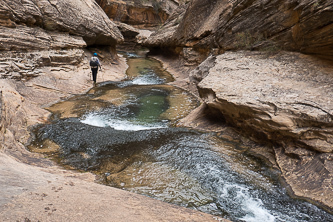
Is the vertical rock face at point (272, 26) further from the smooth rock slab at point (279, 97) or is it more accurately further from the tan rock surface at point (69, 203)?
the tan rock surface at point (69, 203)

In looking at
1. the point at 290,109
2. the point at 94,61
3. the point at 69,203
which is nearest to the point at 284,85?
the point at 290,109

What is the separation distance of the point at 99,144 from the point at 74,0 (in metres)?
12.4

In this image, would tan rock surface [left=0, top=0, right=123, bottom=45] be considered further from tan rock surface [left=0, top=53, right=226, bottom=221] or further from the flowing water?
tan rock surface [left=0, top=53, right=226, bottom=221]

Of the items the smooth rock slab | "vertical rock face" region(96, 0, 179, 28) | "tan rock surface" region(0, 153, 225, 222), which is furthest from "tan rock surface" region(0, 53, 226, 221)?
"vertical rock face" region(96, 0, 179, 28)

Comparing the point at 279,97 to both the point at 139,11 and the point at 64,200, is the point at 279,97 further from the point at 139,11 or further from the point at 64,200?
the point at 139,11

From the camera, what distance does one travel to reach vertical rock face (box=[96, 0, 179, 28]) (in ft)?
104

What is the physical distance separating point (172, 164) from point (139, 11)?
3442 centimetres

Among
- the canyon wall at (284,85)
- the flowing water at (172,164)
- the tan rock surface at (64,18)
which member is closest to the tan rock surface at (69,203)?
the flowing water at (172,164)

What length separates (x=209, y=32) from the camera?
581 inches

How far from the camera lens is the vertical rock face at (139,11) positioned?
3173cm

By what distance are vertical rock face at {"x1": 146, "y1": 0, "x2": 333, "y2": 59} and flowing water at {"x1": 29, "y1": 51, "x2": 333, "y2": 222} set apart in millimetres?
4016

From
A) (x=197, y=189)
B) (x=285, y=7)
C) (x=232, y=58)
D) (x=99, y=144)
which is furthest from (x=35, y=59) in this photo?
(x=285, y=7)

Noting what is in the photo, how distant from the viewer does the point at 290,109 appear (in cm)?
461

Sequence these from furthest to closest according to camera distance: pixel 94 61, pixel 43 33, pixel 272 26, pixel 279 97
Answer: pixel 94 61
pixel 43 33
pixel 272 26
pixel 279 97
